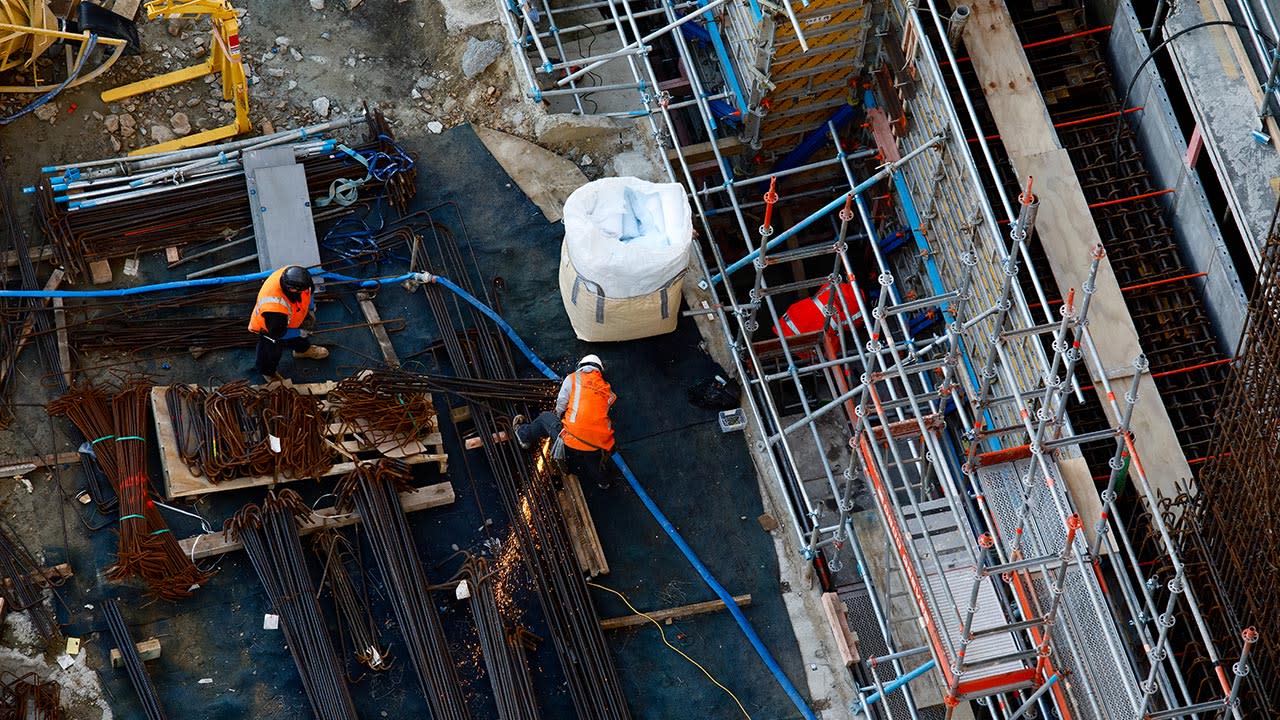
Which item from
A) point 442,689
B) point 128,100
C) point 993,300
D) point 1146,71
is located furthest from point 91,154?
point 1146,71

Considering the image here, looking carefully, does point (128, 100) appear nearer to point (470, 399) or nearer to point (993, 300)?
point (470, 399)

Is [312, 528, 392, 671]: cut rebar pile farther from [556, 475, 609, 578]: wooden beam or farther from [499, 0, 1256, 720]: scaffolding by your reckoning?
[499, 0, 1256, 720]: scaffolding

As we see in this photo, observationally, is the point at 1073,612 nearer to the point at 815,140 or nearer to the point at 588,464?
the point at 588,464

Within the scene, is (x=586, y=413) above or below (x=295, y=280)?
below

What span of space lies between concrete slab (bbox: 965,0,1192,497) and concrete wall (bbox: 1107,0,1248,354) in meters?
1.05

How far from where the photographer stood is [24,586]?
18.6 m

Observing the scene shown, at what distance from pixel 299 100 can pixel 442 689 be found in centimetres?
743

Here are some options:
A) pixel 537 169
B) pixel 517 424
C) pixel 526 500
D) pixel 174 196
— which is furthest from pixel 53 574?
pixel 537 169

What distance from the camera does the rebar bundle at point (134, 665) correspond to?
59.6 feet

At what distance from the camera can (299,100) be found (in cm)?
2161

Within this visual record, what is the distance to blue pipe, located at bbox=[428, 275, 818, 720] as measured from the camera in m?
18.9

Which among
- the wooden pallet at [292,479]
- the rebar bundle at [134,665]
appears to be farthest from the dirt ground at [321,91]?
the rebar bundle at [134,665]

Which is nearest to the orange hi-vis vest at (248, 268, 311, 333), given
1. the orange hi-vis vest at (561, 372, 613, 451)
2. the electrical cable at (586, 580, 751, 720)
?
the orange hi-vis vest at (561, 372, 613, 451)

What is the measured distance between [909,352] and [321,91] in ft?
24.9
